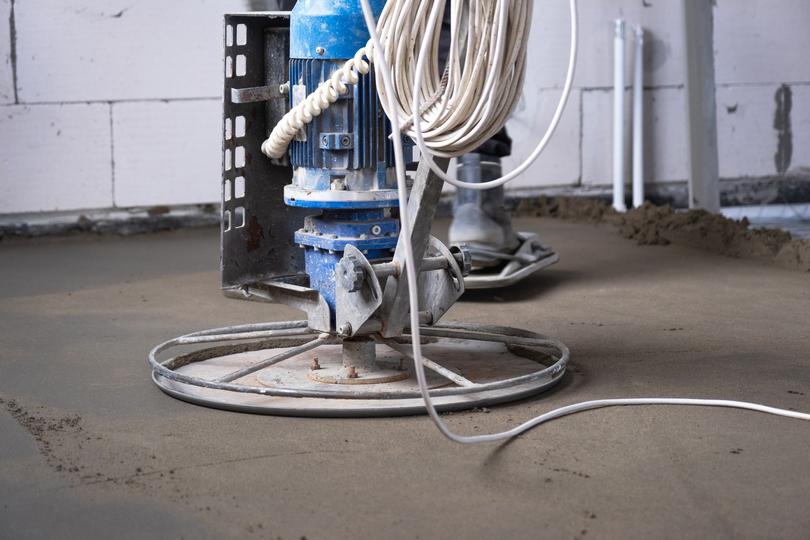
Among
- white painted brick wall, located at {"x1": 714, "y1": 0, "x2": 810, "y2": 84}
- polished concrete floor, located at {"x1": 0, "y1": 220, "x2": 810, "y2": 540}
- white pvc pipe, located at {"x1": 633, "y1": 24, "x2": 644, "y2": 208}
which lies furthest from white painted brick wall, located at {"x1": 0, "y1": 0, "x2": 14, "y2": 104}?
white painted brick wall, located at {"x1": 714, "y1": 0, "x2": 810, "y2": 84}

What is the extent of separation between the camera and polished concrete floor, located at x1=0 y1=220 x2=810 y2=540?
1640 millimetres

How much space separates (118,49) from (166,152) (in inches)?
19.0

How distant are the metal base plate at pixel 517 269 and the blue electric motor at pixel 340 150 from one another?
3.44 ft

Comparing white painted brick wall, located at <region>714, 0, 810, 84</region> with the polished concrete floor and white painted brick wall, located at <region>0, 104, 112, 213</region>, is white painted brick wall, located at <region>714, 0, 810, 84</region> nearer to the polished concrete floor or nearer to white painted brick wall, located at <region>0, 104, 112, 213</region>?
the polished concrete floor

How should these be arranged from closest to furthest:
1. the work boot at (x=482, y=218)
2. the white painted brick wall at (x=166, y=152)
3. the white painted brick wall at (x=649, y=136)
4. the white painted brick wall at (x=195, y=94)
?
the work boot at (x=482, y=218) < the white painted brick wall at (x=195, y=94) < the white painted brick wall at (x=166, y=152) < the white painted brick wall at (x=649, y=136)

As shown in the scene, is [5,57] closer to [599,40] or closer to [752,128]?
[599,40]

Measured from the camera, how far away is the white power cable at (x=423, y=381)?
1.86m

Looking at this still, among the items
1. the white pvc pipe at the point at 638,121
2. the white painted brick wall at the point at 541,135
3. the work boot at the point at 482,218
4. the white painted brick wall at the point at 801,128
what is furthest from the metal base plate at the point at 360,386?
the white painted brick wall at the point at 801,128

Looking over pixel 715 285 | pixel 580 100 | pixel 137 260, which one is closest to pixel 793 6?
pixel 580 100

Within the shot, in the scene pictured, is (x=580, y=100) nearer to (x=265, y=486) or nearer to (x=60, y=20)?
(x=60, y=20)

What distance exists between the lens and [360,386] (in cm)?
235

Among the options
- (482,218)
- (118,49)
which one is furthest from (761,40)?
(118,49)

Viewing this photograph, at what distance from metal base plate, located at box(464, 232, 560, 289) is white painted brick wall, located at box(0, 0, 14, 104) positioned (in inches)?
88.8

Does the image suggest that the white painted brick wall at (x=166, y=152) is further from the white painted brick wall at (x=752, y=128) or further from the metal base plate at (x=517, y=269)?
the white painted brick wall at (x=752, y=128)
